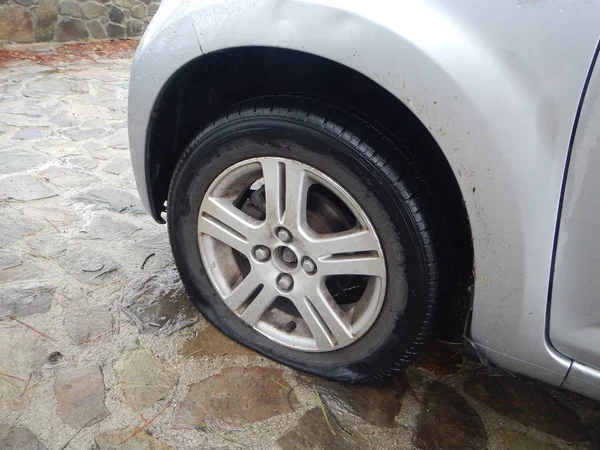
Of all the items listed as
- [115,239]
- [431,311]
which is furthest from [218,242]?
[115,239]

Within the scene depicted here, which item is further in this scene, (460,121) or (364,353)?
(364,353)

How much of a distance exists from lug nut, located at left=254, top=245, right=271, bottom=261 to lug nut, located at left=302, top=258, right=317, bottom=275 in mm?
139

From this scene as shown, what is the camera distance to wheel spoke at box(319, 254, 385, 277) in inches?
59.5

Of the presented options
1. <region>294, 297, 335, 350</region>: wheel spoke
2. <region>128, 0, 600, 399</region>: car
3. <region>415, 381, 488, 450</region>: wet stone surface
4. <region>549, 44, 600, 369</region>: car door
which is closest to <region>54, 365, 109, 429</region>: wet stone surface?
<region>128, 0, 600, 399</region>: car

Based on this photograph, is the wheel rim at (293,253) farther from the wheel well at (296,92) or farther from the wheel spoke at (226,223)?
the wheel well at (296,92)

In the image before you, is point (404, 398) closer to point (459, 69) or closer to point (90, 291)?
point (459, 69)

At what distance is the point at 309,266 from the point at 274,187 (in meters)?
0.27

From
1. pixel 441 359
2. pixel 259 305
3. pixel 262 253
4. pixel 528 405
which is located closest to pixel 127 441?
pixel 259 305

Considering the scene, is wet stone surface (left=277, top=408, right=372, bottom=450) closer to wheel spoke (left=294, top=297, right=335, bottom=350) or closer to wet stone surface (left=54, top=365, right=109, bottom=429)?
wheel spoke (left=294, top=297, right=335, bottom=350)

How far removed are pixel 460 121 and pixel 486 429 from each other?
1.06m

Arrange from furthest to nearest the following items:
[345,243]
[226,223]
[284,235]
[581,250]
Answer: [226,223] < [284,235] < [345,243] < [581,250]

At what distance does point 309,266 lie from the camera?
5.33ft

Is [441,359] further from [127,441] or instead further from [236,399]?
[127,441]

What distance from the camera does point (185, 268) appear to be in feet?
6.42
